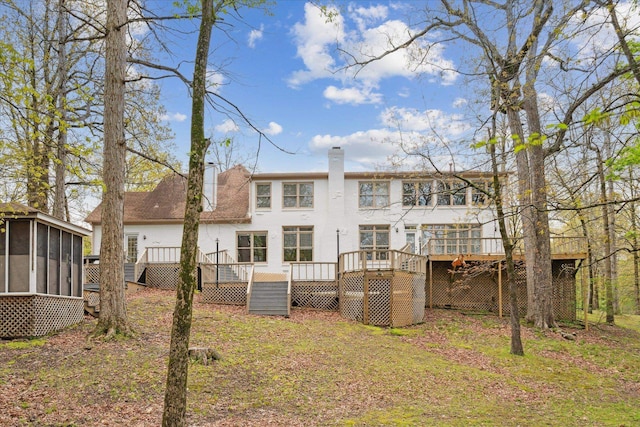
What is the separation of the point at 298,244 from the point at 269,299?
23.1 feet

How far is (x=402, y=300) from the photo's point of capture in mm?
17984

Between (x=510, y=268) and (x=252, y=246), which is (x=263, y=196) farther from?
(x=510, y=268)

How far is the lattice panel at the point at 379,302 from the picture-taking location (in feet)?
58.0

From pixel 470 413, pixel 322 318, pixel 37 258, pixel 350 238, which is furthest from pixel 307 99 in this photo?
pixel 470 413

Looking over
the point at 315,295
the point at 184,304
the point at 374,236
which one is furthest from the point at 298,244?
the point at 184,304

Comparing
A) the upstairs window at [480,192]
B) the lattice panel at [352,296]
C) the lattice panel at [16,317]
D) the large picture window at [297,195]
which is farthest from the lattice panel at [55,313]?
the large picture window at [297,195]

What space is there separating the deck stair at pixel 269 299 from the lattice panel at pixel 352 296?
6.86 ft

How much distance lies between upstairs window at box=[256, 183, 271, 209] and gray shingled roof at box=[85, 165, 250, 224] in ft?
2.20

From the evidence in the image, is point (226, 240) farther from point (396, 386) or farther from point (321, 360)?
point (396, 386)

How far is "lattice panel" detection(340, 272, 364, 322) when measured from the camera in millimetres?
18188

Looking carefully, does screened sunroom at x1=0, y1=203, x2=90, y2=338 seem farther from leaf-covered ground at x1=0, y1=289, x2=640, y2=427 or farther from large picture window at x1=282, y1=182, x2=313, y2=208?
large picture window at x1=282, y1=182, x2=313, y2=208

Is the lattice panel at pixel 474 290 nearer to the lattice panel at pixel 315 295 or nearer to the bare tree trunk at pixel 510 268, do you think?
the lattice panel at pixel 315 295

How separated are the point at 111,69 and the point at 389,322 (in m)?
11.4

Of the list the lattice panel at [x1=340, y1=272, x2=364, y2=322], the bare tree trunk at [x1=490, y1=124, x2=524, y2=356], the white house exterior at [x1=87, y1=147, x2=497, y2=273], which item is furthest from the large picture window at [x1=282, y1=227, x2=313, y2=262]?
the bare tree trunk at [x1=490, y1=124, x2=524, y2=356]
